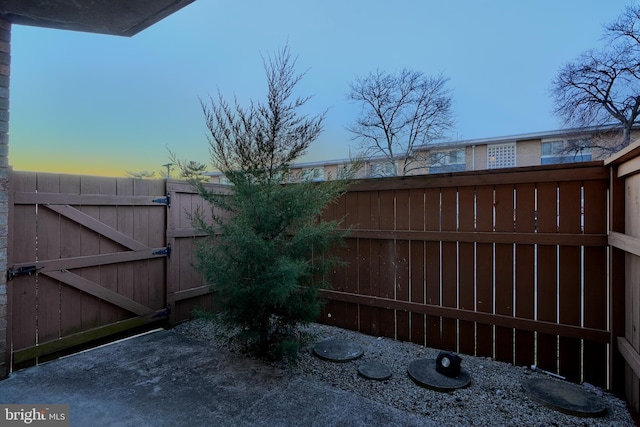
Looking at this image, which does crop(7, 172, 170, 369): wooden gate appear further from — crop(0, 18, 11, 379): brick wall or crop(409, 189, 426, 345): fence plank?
crop(409, 189, 426, 345): fence plank

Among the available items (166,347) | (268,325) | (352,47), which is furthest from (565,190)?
(352,47)

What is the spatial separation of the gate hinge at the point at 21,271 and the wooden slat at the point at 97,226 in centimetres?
52

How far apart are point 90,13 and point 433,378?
12.9 feet

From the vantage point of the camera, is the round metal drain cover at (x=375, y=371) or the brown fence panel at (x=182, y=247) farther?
the brown fence panel at (x=182, y=247)

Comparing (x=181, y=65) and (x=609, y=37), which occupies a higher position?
(x=609, y=37)

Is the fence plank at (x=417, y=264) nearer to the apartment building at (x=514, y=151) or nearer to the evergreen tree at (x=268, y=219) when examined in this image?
the evergreen tree at (x=268, y=219)

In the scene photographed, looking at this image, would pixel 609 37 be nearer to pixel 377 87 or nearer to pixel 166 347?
pixel 377 87

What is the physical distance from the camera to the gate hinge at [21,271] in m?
2.53

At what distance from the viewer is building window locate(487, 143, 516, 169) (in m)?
14.3

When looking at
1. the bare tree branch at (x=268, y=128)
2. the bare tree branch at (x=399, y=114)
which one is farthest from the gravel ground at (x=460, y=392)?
the bare tree branch at (x=399, y=114)

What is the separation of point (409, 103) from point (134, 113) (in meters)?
13.6

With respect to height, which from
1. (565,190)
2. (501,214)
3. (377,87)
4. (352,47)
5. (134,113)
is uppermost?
(377,87)

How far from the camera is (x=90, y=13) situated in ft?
7.97

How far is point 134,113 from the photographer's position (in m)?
5.06
